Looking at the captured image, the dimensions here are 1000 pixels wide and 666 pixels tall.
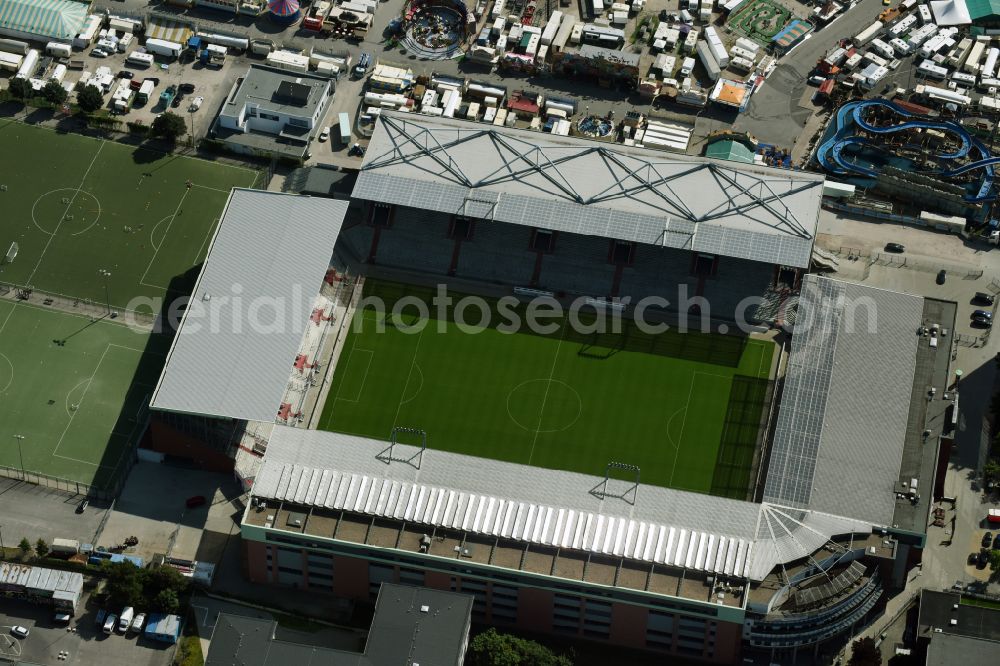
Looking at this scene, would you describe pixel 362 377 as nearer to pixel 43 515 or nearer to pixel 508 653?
pixel 43 515

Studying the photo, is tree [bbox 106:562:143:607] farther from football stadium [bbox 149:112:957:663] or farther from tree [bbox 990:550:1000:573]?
tree [bbox 990:550:1000:573]

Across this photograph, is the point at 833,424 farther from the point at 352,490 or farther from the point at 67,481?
the point at 67,481

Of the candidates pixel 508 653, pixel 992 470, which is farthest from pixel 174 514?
pixel 992 470

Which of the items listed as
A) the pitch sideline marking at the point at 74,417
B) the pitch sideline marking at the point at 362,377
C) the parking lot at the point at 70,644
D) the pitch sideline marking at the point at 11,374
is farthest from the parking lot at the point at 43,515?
the pitch sideline marking at the point at 362,377

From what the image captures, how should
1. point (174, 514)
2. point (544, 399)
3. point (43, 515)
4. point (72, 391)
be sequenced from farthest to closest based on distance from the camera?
point (544, 399), point (72, 391), point (174, 514), point (43, 515)

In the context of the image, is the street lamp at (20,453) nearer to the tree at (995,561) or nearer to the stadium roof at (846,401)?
the stadium roof at (846,401)

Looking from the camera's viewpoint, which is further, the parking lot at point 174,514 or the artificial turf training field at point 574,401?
the artificial turf training field at point 574,401
